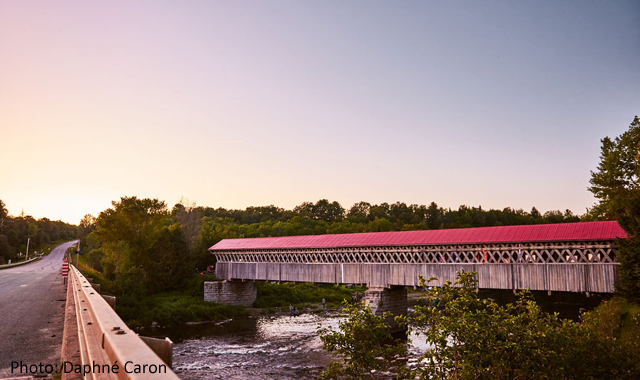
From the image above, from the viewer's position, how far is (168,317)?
114 ft

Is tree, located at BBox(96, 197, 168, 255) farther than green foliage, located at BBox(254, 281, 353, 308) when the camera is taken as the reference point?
Yes

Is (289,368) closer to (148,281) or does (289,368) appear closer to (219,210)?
Answer: (148,281)

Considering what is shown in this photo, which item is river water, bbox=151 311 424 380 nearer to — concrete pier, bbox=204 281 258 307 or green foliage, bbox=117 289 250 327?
green foliage, bbox=117 289 250 327

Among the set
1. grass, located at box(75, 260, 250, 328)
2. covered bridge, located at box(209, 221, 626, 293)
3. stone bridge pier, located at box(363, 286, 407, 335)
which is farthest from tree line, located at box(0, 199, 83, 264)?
stone bridge pier, located at box(363, 286, 407, 335)

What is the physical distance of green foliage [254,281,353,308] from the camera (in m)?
45.6

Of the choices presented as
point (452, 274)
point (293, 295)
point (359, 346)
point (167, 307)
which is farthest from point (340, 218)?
point (359, 346)

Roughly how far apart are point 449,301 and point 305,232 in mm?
75971

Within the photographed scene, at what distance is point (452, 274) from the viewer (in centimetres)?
2617

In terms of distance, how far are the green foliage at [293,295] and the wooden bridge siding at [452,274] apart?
6.86 meters

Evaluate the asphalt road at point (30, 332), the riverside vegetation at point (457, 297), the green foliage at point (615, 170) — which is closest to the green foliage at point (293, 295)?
the riverside vegetation at point (457, 297)

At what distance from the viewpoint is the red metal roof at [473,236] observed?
21875mm

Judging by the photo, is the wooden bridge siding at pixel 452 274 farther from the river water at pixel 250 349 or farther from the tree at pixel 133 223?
the tree at pixel 133 223

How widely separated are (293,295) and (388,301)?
844 inches

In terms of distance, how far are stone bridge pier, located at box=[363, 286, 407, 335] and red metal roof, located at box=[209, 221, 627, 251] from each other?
10.8 feet
